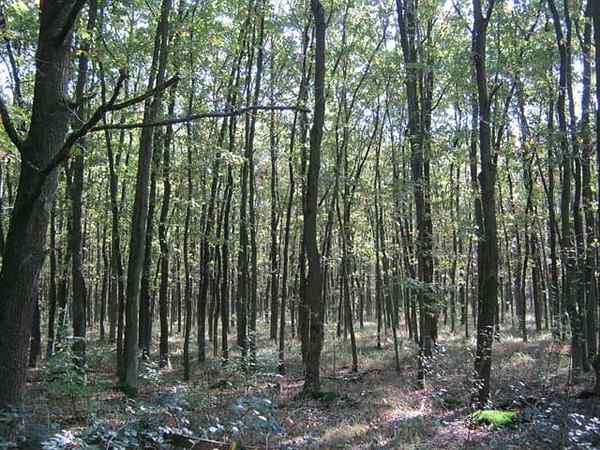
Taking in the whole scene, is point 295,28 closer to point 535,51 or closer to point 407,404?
point 535,51

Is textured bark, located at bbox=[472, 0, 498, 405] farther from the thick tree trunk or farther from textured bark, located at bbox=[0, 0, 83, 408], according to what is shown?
textured bark, located at bbox=[0, 0, 83, 408]

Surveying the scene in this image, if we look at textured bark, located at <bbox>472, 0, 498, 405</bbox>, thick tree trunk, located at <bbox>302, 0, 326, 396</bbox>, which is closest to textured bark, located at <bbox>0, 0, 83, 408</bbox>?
thick tree trunk, located at <bbox>302, 0, 326, 396</bbox>

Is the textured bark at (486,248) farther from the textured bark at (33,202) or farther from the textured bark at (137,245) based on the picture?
the textured bark at (33,202)

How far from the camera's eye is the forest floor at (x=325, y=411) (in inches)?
215

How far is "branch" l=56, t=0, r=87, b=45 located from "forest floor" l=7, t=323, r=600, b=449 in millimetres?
3417

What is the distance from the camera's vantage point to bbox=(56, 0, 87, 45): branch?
13.5 ft

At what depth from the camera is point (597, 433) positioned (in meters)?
7.16

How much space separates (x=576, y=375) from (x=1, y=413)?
559 inches

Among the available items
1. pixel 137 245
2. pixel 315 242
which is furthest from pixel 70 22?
pixel 315 242

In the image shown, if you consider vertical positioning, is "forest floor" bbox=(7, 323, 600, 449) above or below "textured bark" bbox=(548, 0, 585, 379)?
Answer: below

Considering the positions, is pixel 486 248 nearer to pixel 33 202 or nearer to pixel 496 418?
pixel 496 418

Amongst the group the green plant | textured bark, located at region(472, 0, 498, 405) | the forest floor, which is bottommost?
the forest floor

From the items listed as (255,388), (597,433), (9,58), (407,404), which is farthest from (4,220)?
(597,433)

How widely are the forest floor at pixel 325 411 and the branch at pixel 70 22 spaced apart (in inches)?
135
